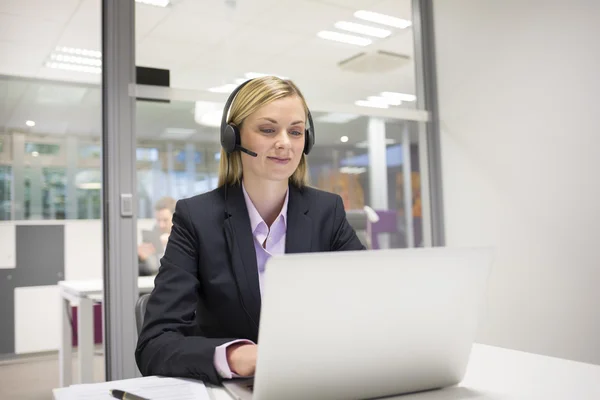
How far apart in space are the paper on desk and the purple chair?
223cm

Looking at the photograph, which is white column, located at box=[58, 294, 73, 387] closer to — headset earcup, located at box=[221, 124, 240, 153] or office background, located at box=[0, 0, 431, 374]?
office background, located at box=[0, 0, 431, 374]

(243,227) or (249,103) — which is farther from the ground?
(249,103)

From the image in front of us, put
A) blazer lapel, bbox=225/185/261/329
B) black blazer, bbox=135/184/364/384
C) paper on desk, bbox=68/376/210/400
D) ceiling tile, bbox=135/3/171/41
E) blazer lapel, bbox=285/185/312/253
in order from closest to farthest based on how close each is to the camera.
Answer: paper on desk, bbox=68/376/210/400 → black blazer, bbox=135/184/364/384 → blazer lapel, bbox=225/185/261/329 → blazer lapel, bbox=285/185/312/253 → ceiling tile, bbox=135/3/171/41

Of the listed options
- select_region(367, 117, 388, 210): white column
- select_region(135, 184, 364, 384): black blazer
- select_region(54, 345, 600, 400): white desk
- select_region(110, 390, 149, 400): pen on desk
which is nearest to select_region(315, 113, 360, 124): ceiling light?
select_region(367, 117, 388, 210): white column

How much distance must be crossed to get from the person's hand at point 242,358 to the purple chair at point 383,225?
220cm

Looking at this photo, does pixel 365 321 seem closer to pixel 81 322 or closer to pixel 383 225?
pixel 81 322

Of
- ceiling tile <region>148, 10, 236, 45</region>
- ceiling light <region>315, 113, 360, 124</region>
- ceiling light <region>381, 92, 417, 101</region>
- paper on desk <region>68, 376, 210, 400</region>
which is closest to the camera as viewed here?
paper on desk <region>68, 376, 210, 400</region>

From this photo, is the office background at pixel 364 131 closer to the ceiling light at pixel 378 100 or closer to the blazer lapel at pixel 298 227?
the ceiling light at pixel 378 100

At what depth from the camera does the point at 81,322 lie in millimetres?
2389

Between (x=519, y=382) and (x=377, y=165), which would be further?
(x=377, y=165)

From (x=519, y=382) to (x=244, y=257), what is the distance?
615 millimetres

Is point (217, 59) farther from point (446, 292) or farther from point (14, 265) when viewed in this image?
point (446, 292)

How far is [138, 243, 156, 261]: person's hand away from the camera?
7.87 feet

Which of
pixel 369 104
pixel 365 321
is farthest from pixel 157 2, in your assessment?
pixel 365 321
